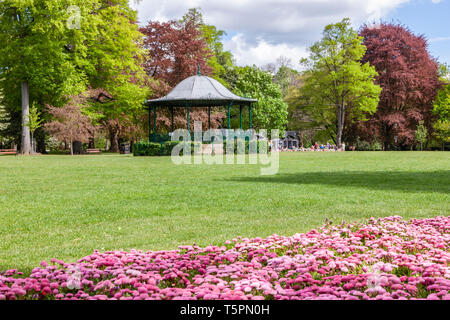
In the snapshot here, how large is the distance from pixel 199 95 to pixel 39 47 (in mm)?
10608

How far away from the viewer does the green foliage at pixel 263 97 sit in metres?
40.7

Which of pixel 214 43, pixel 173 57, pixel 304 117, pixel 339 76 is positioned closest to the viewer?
pixel 173 57

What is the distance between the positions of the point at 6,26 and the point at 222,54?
25022 millimetres

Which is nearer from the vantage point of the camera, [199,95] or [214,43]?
[199,95]

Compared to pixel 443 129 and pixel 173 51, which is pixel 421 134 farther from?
pixel 173 51

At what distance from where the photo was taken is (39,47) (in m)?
26.8

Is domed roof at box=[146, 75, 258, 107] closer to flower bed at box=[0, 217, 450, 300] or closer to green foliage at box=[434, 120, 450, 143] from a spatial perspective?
green foliage at box=[434, 120, 450, 143]

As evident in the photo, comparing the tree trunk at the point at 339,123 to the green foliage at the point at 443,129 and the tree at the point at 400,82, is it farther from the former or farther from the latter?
the green foliage at the point at 443,129

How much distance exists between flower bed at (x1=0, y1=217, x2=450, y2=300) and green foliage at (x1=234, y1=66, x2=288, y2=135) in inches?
1433

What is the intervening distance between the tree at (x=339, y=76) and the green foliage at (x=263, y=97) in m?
2.98

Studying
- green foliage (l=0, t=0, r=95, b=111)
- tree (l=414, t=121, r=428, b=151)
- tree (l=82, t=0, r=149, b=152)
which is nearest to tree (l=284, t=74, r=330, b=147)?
tree (l=414, t=121, r=428, b=151)

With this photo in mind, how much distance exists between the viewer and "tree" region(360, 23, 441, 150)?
40094 mm

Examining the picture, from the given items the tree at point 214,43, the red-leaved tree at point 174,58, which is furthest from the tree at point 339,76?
the red-leaved tree at point 174,58

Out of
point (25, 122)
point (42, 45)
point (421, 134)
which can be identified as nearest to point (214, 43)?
point (421, 134)
